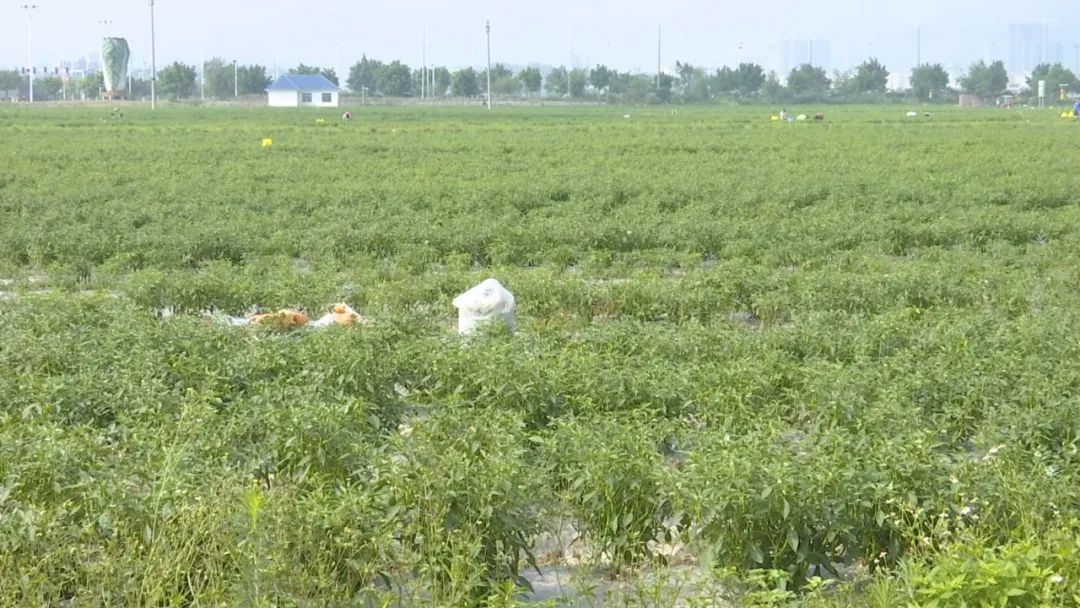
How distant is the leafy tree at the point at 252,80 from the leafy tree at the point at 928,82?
244 feet

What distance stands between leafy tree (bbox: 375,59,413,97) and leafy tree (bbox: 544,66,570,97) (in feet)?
61.2

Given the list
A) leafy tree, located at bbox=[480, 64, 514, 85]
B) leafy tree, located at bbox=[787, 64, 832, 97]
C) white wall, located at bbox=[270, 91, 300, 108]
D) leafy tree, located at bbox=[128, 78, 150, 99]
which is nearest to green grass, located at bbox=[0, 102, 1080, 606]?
white wall, located at bbox=[270, 91, 300, 108]

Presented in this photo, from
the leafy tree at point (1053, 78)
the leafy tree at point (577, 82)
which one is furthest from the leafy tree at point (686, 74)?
the leafy tree at point (1053, 78)

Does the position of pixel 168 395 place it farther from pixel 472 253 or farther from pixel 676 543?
pixel 472 253

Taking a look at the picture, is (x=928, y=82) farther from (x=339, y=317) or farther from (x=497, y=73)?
(x=339, y=317)

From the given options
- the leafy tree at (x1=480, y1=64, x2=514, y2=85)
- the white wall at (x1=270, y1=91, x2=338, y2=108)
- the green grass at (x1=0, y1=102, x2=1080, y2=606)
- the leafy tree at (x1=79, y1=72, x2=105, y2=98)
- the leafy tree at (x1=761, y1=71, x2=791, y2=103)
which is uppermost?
the leafy tree at (x1=480, y1=64, x2=514, y2=85)

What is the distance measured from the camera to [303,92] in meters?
124

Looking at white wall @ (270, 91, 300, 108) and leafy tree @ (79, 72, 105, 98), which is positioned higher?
leafy tree @ (79, 72, 105, 98)

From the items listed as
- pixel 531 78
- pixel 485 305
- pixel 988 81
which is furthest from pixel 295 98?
pixel 485 305

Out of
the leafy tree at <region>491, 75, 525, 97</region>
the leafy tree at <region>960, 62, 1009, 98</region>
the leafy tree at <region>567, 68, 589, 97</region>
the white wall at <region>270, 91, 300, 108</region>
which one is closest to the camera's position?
the white wall at <region>270, 91, 300, 108</region>

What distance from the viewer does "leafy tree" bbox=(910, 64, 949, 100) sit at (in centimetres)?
13462

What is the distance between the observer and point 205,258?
46.1ft

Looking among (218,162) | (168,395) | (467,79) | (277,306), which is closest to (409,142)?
(218,162)

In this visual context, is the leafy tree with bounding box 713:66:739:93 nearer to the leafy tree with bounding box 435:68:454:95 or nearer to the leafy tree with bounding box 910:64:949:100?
the leafy tree with bounding box 910:64:949:100
